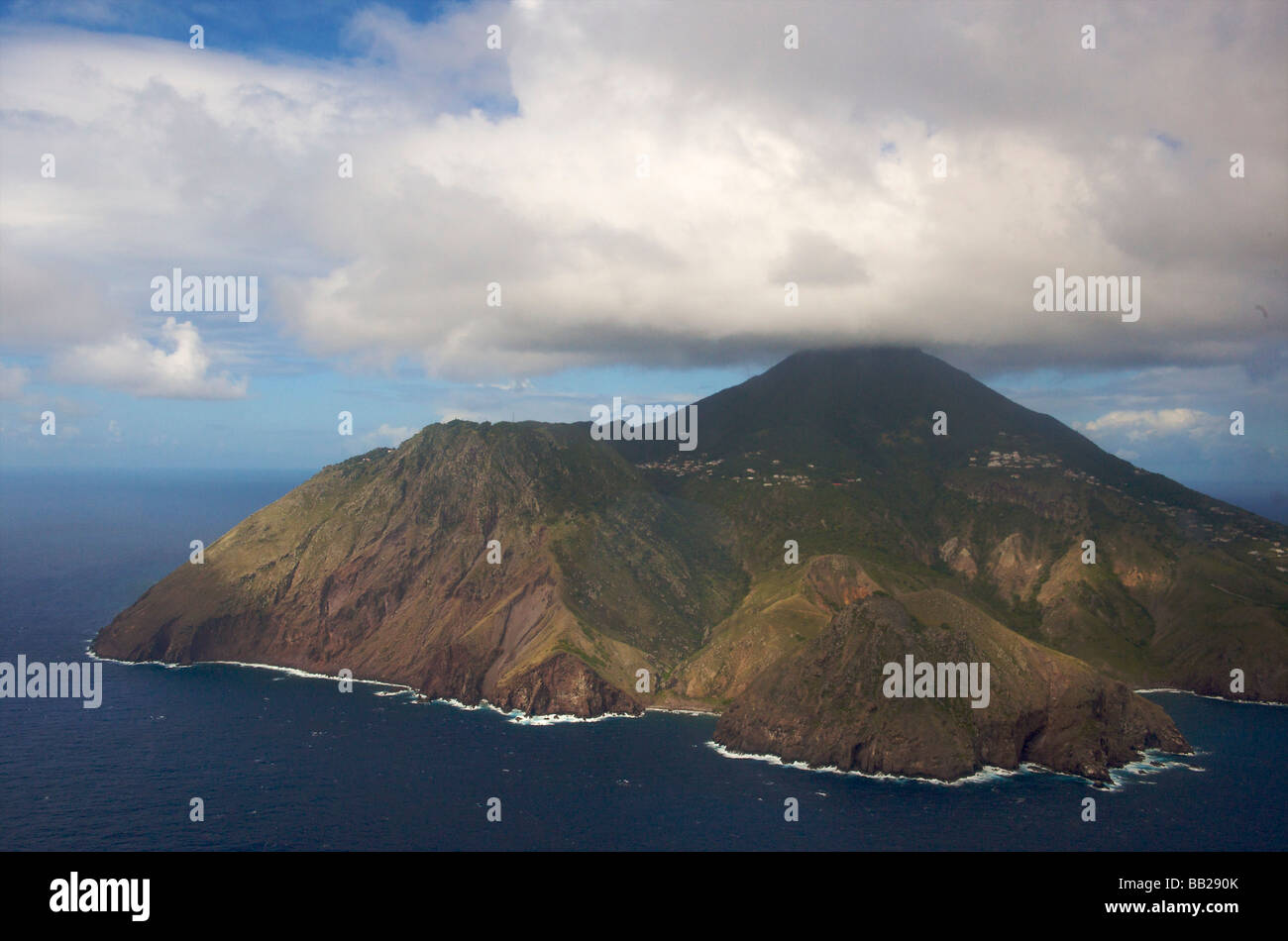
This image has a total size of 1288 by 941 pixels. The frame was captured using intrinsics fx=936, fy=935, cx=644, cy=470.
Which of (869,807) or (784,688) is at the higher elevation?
(784,688)

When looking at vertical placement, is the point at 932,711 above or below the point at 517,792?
above

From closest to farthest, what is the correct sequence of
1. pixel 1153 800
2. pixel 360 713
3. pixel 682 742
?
pixel 1153 800, pixel 682 742, pixel 360 713

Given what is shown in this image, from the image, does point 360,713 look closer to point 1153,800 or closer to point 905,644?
point 905,644

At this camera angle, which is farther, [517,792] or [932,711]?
[932,711]

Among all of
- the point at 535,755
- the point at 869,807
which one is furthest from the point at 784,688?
the point at 535,755
